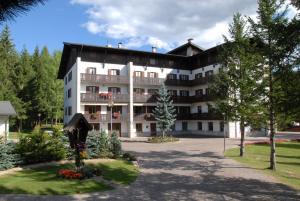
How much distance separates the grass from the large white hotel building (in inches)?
868

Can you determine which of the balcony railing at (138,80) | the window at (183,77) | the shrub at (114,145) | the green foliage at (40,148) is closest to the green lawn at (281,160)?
the shrub at (114,145)

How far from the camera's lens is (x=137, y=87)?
151 ft

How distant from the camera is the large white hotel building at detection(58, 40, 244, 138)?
41.9 meters

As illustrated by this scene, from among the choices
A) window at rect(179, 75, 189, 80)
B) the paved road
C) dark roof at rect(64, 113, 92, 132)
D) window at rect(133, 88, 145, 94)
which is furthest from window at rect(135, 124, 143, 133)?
dark roof at rect(64, 113, 92, 132)

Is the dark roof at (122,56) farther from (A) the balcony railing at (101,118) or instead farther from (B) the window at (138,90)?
(A) the balcony railing at (101,118)

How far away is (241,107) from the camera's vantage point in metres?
22.2

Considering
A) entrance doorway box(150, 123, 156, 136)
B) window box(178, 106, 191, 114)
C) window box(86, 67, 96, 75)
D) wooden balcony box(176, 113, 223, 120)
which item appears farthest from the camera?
window box(178, 106, 191, 114)

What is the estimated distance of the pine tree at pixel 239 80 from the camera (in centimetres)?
2134

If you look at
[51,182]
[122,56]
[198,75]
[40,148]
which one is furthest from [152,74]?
[51,182]

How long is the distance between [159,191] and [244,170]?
740 cm

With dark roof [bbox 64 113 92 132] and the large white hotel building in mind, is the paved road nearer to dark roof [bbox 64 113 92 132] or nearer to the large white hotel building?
dark roof [bbox 64 113 92 132]

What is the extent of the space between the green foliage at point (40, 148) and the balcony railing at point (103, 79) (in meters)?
22.1

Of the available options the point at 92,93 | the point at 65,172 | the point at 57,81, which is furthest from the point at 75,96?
the point at 65,172

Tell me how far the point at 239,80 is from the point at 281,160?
6.94 metres
